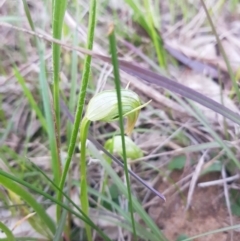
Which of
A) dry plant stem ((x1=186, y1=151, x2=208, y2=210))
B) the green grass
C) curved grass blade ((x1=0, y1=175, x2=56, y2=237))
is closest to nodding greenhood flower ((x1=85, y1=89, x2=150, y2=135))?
the green grass

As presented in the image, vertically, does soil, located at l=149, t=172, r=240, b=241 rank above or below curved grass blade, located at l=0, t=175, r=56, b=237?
below

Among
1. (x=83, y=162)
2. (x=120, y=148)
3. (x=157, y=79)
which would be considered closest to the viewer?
(x=157, y=79)

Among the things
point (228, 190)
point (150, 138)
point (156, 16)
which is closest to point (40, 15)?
point (156, 16)

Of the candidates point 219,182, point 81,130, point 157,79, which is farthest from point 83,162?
point 219,182

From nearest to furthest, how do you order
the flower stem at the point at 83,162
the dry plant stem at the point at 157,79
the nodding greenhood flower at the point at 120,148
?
the dry plant stem at the point at 157,79, the flower stem at the point at 83,162, the nodding greenhood flower at the point at 120,148

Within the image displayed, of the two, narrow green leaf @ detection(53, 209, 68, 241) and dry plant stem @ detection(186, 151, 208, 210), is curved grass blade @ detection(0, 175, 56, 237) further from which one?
dry plant stem @ detection(186, 151, 208, 210)

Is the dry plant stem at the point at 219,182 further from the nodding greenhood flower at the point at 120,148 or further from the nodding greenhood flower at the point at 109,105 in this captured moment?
the nodding greenhood flower at the point at 109,105

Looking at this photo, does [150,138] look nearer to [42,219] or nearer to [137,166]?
[137,166]

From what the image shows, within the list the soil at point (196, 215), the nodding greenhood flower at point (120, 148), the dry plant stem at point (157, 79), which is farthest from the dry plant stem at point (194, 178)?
the dry plant stem at point (157, 79)

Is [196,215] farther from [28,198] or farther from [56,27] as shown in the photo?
[56,27]
